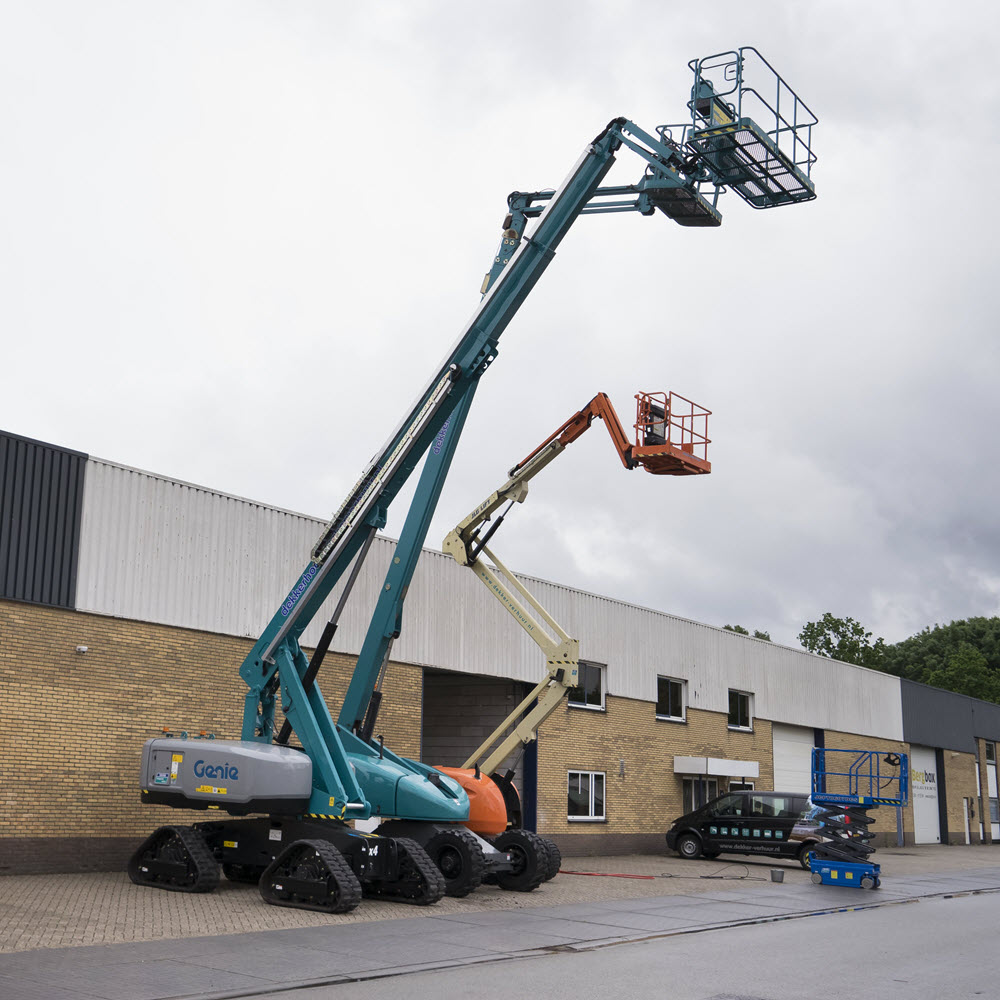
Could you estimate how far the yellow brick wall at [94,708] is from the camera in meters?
17.0

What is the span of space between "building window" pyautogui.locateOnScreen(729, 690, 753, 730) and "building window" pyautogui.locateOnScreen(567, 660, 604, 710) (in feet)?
22.7

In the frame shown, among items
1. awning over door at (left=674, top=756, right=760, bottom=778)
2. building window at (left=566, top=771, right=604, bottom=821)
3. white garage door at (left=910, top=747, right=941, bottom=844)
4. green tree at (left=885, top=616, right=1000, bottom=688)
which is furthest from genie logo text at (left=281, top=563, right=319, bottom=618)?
green tree at (left=885, top=616, right=1000, bottom=688)

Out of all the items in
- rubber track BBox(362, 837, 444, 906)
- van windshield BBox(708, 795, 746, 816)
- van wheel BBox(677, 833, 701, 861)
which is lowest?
van wheel BBox(677, 833, 701, 861)

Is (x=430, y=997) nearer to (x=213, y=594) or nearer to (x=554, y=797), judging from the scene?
(x=213, y=594)

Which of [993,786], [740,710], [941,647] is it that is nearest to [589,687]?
[740,710]

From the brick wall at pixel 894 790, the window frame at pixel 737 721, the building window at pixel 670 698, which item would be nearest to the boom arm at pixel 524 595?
the building window at pixel 670 698

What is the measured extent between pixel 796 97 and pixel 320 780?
39.2ft

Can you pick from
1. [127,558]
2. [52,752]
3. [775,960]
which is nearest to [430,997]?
[775,960]

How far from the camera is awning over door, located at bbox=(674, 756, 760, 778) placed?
102 feet

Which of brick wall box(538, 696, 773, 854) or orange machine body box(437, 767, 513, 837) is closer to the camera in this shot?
orange machine body box(437, 767, 513, 837)

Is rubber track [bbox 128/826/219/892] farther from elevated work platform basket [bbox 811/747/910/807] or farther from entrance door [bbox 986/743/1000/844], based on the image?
entrance door [bbox 986/743/1000/844]

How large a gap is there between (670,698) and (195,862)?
18378 mm

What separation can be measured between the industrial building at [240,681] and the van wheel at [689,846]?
1.03 metres

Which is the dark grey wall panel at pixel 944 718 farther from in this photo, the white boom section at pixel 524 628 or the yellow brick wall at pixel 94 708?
the yellow brick wall at pixel 94 708
